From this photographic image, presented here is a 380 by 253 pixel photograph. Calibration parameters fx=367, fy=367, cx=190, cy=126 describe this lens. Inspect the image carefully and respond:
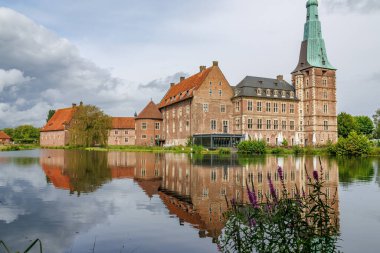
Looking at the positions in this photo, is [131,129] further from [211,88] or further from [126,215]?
[126,215]

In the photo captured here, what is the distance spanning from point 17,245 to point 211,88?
175ft

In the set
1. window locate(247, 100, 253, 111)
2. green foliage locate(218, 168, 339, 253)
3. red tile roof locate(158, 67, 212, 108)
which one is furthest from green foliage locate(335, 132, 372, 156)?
green foliage locate(218, 168, 339, 253)

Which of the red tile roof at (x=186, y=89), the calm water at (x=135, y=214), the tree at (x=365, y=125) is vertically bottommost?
the calm water at (x=135, y=214)

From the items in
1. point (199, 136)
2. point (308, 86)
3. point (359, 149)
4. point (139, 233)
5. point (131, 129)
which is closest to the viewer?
point (139, 233)

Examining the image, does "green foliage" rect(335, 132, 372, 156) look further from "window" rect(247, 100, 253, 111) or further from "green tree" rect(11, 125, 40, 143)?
"green tree" rect(11, 125, 40, 143)

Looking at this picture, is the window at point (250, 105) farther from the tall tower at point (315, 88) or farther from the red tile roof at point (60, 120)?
the red tile roof at point (60, 120)

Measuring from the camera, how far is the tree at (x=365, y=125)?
343ft

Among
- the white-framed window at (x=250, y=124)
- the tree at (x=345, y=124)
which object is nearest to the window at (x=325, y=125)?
the white-framed window at (x=250, y=124)

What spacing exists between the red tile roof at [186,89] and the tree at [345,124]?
4549 centimetres

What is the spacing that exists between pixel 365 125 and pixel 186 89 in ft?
217

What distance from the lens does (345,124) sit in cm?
9300

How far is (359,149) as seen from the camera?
1806 inches

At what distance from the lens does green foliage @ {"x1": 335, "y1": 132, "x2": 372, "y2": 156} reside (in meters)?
45.6

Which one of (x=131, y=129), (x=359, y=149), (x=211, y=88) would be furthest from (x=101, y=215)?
(x=131, y=129)
